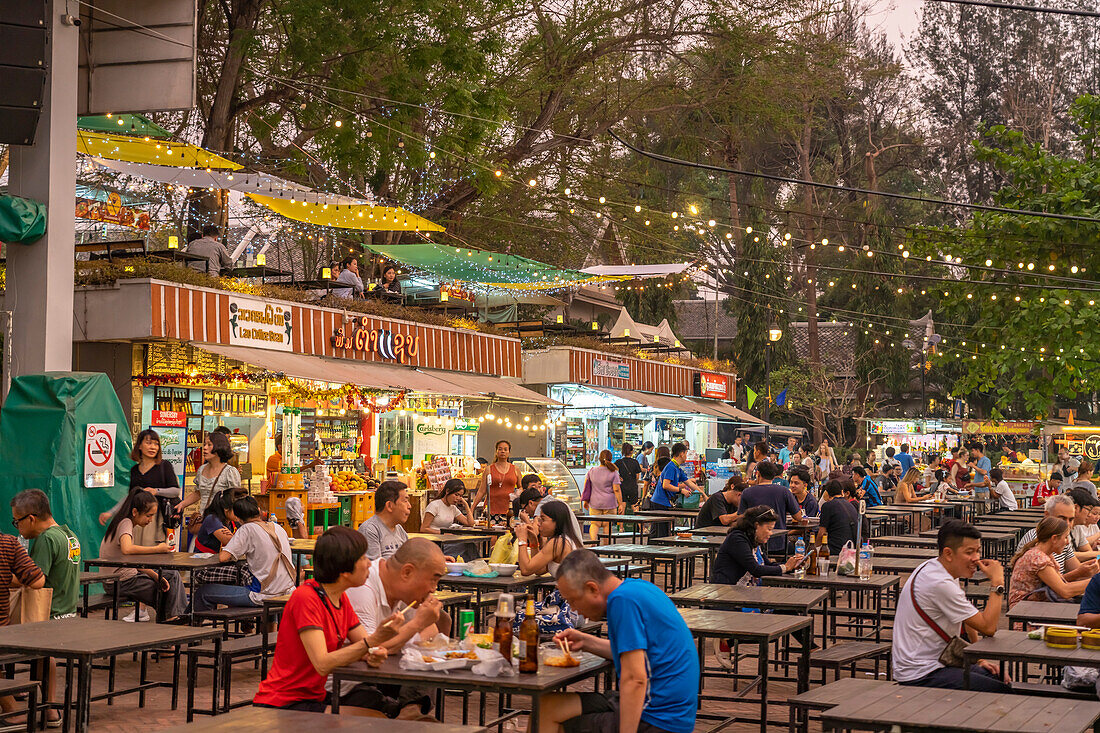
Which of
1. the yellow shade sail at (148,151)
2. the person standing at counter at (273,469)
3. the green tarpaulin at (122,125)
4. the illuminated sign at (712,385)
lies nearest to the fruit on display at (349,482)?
the person standing at counter at (273,469)

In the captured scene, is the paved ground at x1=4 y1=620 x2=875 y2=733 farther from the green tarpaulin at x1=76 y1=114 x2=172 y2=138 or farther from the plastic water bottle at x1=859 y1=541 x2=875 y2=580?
the green tarpaulin at x1=76 y1=114 x2=172 y2=138

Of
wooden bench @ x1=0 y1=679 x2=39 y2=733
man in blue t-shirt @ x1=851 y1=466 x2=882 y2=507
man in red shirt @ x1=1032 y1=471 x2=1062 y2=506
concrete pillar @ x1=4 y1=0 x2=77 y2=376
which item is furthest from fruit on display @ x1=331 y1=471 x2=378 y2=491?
wooden bench @ x1=0 y1=679 x2=39 y2=733

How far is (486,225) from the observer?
26.5 metres

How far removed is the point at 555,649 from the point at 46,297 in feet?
28.9

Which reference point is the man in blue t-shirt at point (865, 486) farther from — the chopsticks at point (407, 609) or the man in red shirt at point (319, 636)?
the man in red shirt at point (319, 636)

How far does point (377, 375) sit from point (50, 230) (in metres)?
6.03

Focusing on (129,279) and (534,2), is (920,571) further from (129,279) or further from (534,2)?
(534,2)

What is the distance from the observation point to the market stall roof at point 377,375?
15.0 m

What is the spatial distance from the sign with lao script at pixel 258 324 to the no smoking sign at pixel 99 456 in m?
3.82

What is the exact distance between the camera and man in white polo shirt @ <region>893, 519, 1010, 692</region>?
21.0ft

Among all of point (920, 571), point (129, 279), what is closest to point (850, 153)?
point (129, 279)

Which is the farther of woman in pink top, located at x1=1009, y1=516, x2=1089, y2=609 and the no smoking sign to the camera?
the no smoking sign

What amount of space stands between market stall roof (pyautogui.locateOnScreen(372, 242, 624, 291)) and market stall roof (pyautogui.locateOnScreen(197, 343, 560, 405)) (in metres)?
1.86

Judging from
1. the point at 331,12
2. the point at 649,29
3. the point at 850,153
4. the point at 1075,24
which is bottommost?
the point at 331,12
